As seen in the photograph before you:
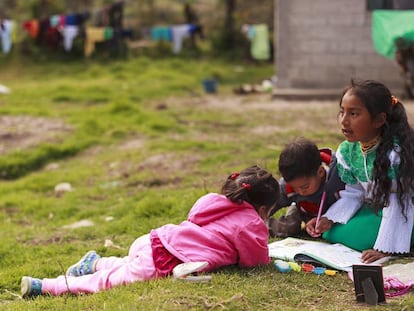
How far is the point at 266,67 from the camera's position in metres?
20.1

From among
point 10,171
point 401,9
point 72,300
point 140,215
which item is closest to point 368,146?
point 72,300

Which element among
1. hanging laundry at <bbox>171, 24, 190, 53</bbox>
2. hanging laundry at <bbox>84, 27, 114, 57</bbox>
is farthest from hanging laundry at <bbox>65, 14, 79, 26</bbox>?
hanging laundry at <bbox>171, 24, 190, 53</bbox>

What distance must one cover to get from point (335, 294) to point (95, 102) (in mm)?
10746

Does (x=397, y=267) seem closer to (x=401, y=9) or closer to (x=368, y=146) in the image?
(x=368, y=146)

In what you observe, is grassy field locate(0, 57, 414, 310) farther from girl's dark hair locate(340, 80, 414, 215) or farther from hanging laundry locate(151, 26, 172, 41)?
hanging laundry locate(151, 26, 172, 41)

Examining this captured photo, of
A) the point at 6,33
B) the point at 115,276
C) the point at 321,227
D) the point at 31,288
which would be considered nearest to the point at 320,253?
the point at 321,227

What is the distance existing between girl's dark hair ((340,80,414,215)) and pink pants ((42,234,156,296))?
61.0 inches

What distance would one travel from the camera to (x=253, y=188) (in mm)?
4574

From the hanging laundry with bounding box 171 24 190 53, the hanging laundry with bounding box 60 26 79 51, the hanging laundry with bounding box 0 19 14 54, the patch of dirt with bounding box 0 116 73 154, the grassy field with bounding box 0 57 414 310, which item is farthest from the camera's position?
the hanging laundry with bounding box 171 24 190 53

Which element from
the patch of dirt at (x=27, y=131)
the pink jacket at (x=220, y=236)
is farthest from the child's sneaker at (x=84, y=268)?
the patch of dirt at (x=27, y=131)

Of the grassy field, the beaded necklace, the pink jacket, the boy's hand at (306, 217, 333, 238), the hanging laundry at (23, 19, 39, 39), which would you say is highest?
the hanging laundry at (23, 19, 39, 39)

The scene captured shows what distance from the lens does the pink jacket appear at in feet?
14.7

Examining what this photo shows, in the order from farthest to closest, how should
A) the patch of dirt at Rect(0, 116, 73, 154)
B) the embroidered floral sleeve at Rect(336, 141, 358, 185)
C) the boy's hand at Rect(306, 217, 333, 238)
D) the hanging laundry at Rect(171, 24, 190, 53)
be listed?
1. the hanging laundry at Rect(171, 24, 190, 53)
2. the patch of dirt at Rect(0, 116, 73, 154)
3. the boy's hand at Rect(306, 217, 333, 238)
4. the embroidered floral sleeve at Rect(336, 141, 358, 185)

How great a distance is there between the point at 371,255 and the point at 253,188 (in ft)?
3.01
